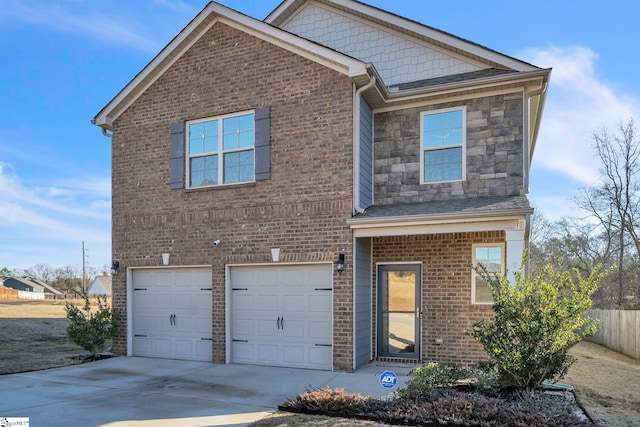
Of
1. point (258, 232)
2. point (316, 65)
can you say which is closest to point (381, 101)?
point (316, 65)

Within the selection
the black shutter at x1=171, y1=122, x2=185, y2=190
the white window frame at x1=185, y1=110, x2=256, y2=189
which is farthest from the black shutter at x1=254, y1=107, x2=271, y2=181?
the black shutter at x1=171, y1=122, x2=185, y2=190

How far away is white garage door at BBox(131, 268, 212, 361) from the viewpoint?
10.5 meters

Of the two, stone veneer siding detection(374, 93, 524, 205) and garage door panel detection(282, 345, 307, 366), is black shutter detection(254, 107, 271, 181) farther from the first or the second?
garage door panel detection(282, 345, 307, 366)

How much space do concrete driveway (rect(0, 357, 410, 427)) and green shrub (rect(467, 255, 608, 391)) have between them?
1.92 meters

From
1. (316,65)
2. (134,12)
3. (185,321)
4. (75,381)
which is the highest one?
(134,12)

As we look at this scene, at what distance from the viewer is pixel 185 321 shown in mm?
10695

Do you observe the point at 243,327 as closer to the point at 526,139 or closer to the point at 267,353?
the point at 267,353

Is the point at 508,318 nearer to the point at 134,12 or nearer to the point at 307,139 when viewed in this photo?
the point at 307,139

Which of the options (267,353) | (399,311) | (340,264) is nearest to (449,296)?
(399,311)

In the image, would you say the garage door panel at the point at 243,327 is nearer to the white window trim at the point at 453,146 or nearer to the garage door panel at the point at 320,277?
the garage door panel at the point at 320,277

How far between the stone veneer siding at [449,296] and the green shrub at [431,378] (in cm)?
237

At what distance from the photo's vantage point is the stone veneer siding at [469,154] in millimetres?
9367

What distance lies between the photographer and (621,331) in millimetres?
15328

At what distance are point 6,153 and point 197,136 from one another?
1802 cm
